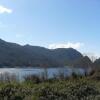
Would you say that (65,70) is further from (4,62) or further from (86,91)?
(4,62)

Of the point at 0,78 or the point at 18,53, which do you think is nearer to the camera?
the point at 0,78

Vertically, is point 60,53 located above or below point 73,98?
above

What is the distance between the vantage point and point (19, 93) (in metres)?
10.2

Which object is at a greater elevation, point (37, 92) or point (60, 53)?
point (60, 53)

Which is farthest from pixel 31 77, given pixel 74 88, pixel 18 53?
pixel 18 53

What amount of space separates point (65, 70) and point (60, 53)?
117207 mm

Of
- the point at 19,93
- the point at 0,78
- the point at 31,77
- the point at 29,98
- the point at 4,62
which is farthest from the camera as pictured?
the point at 4,62

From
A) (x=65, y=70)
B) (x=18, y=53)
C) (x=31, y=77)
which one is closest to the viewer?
(x=31, y=77)

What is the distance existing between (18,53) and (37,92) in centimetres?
12675

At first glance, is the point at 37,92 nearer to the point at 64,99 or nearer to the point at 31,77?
the point at 64,99

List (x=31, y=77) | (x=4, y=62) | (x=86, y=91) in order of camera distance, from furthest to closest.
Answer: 1. (x=4, y=62)
2. (x=31, y=77)
3. (x=86, y=91)

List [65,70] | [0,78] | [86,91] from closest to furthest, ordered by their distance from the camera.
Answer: [86,91] → [0,78] → [65,70]

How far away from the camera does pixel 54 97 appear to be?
10.3m

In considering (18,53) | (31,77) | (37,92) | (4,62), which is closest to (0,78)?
(31,77)
